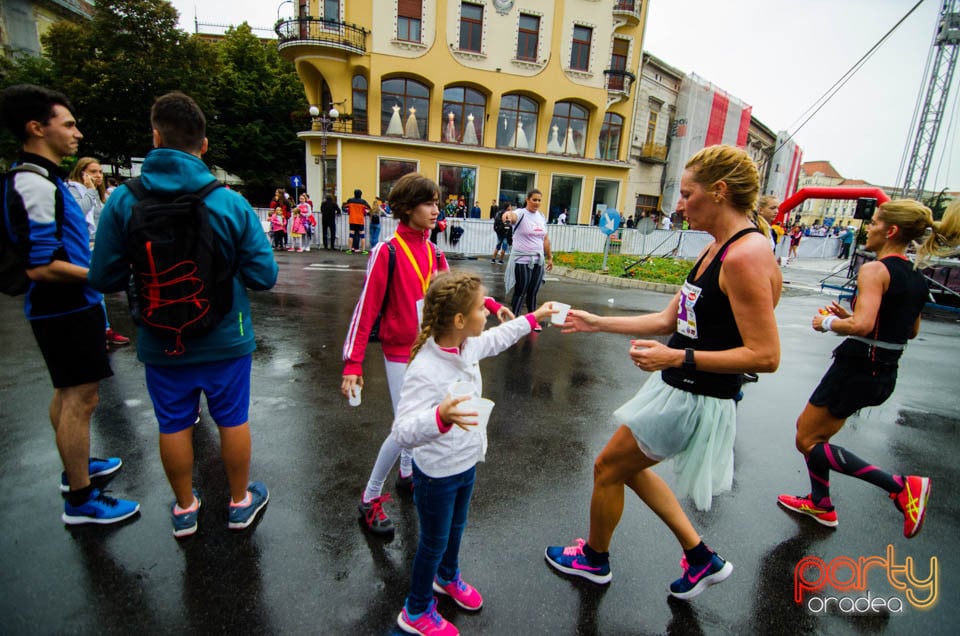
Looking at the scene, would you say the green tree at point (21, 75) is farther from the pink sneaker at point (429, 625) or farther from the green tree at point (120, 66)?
the pink sneaker at point (429, 625)

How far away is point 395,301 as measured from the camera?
2.61 meters

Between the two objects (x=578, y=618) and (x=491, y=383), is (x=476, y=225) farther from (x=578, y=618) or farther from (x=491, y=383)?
(x=578, y=618)

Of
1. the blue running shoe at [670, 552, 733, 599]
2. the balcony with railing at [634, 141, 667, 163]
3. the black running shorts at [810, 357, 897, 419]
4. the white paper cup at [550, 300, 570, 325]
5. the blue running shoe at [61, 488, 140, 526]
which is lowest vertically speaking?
the blue running shoe at [61, 488, 140, 526]

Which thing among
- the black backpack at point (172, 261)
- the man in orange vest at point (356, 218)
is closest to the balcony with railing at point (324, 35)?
the man in orange vest at point (356, 218)

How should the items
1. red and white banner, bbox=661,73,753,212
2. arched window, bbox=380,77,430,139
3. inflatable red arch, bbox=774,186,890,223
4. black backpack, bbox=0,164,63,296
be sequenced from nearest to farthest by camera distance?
1. black backpack, bbox=0,164,63,296
2. inflatable red arch, bbox=774,186,890,223
3. arched window, bbox=380,77,430,139
4. red and white banner, bbox=661,73,753,212

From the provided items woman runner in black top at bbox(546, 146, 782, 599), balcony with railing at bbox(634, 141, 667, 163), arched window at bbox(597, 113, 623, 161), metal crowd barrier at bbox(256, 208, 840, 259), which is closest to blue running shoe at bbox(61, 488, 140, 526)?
woman runner in black top at bbox(546, 146, 782, 599)

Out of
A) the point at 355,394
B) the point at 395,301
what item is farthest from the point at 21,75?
the point at 355,394

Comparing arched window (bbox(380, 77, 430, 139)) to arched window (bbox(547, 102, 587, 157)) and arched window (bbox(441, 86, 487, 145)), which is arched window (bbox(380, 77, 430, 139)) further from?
arched window (bbox(547, 102, 587, 157))

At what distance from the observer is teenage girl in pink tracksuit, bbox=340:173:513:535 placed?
2.53 meters

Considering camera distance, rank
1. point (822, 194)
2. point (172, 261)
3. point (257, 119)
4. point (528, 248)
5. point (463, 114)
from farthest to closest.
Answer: point (257, 119) → point (463, 114) → point (822, 194) → point (528, 248) → point (172, 261)

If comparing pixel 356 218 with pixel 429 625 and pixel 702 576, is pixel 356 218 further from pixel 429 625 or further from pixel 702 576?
pixel 702 576

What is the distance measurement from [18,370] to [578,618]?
5.73 meters

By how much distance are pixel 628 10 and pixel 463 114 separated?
10111mm

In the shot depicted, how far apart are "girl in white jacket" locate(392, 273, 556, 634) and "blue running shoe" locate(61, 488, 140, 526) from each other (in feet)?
5.83
